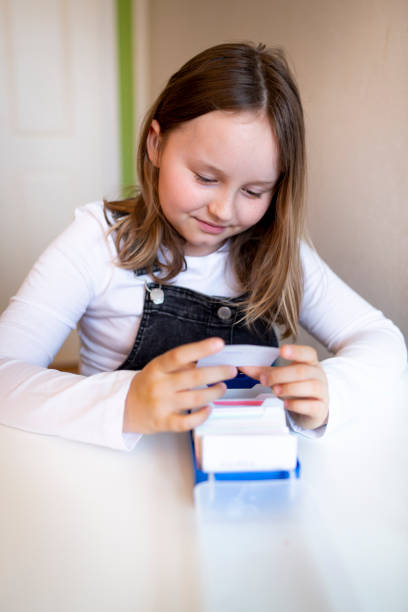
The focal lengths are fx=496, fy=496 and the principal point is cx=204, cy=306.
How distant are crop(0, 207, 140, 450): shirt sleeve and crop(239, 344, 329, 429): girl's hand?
162mm

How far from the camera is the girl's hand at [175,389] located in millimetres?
495

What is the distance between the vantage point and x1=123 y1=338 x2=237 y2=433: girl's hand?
0.49 m

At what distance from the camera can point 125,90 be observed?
1.97m

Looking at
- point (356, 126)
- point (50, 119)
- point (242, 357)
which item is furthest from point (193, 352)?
point (50, 119)

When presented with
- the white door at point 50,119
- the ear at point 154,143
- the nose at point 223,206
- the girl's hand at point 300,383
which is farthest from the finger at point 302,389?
the white door at point 50,119

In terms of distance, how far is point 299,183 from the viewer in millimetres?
787

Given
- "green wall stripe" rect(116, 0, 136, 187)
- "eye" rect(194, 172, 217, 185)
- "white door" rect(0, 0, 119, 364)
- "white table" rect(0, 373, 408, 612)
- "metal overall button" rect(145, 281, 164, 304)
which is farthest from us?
"green wall stripe" rect(116, 0, 136, 187)

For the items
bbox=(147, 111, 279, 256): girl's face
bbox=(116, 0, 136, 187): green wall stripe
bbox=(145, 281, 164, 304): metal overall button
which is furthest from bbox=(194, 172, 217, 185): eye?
bbox=(116, 0, 136, 187): green wall stripe

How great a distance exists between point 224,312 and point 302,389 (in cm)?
34

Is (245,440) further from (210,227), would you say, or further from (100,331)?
(100,331)

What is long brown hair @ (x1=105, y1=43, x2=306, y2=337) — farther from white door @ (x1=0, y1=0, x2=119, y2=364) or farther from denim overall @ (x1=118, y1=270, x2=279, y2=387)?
white door @ (x1=0, y1=0, x2=119, y2=364)

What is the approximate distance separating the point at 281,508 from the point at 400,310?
0.62 metres

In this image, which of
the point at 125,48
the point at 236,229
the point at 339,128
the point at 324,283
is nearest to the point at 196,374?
the point at 236,229

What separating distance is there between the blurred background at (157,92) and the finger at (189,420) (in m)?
0.61
